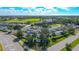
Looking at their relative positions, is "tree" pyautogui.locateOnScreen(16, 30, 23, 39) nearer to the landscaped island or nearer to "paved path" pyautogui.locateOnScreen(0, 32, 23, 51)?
the landscaped island

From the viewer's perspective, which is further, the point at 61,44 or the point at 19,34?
the point at 19,34

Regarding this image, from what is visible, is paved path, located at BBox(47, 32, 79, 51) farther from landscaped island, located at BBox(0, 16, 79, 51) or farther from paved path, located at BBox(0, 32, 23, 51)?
paved path, located at BBox(0, 32, 23, 51)

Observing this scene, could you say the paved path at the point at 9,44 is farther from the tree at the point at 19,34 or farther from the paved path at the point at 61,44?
the paved path at the point at 61,44

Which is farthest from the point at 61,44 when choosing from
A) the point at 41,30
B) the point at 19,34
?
the point at 19,34

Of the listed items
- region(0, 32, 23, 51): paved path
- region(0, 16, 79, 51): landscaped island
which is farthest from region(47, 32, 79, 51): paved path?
region(0, 32, 23, 51): paved path

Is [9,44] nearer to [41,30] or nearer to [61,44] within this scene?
[41,30]

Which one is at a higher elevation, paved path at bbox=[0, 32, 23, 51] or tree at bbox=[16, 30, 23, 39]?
tree at bbox=[16, 30, 23, 39]

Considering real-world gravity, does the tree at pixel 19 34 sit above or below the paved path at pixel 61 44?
above

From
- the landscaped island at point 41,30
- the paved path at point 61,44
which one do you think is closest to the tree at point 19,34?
the landscaped island at point 41,30
